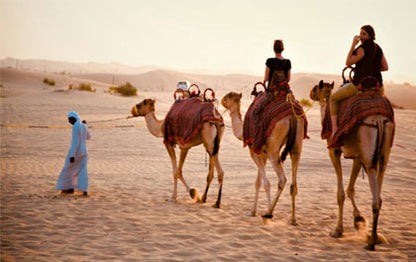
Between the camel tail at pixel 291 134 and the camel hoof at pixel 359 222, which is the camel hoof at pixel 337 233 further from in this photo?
the camel tail at pixel 291 134

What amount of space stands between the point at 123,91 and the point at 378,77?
36627 mm

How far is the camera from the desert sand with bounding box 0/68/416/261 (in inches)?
236

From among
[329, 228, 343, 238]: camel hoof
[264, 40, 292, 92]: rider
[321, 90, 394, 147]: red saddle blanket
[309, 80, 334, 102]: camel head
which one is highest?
[264, 40, 292, 92]: rider

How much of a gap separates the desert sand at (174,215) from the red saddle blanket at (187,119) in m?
1.32

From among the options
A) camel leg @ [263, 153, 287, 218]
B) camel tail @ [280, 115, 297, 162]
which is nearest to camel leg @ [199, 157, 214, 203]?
camel leg @ [263, 153, 287, 218]

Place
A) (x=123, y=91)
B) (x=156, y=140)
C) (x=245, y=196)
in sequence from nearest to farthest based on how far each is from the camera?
(x=245, y=196)
(x=156, y=140)
(x=123, y=91)

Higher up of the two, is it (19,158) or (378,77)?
(378,77)

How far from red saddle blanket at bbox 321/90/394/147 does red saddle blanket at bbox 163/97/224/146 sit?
2.98m

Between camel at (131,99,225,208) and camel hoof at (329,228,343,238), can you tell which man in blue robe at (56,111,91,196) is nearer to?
camel at (131,99,225,208)

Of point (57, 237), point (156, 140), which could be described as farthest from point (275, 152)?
point (156, 140)

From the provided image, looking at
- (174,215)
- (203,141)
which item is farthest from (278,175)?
(203,141)

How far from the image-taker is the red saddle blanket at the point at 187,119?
898cm

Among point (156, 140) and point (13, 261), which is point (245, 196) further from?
point (156, 140)

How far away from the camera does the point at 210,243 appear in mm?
6375
